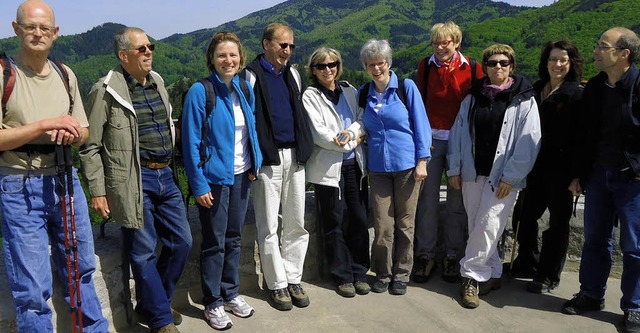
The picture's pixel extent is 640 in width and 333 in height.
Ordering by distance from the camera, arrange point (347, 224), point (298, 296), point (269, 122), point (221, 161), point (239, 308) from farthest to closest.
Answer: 1. point (347, 224)
2. point (298, 296)
3. point (239, 308)
4. point (269, 122)
5. point (221, 161)

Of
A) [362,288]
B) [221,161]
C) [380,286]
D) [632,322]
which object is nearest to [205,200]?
[221,161]

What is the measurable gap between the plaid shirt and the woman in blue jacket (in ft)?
0.54

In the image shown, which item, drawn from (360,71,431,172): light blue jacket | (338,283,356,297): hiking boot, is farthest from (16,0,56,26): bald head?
(338,283,356,297): hiking boot

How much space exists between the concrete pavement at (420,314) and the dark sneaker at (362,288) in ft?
0.16

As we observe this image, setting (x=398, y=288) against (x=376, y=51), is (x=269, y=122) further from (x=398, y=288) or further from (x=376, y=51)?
(x=398, y=288)

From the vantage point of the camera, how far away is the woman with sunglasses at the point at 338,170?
14.5 ft

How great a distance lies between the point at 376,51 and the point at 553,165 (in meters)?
1.75

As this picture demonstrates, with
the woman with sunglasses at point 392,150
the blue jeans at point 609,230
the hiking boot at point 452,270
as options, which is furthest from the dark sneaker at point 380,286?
the blue jeans at point 609,230

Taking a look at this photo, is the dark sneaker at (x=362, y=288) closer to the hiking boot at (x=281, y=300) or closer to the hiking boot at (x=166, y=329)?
the hiking boot at (x=281, y=300)

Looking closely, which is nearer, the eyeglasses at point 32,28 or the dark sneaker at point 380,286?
the eyeglasses at point 32,28

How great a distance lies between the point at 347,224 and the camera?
4.91m

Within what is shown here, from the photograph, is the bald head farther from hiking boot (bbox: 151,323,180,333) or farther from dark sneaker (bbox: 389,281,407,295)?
dark sneaker (bbox: 389,281,407,295)

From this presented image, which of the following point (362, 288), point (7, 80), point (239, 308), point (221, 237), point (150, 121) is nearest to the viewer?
point (7, 80)

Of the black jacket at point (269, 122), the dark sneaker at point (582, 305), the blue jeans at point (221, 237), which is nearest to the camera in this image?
the blue jeans at point (221, 237)
